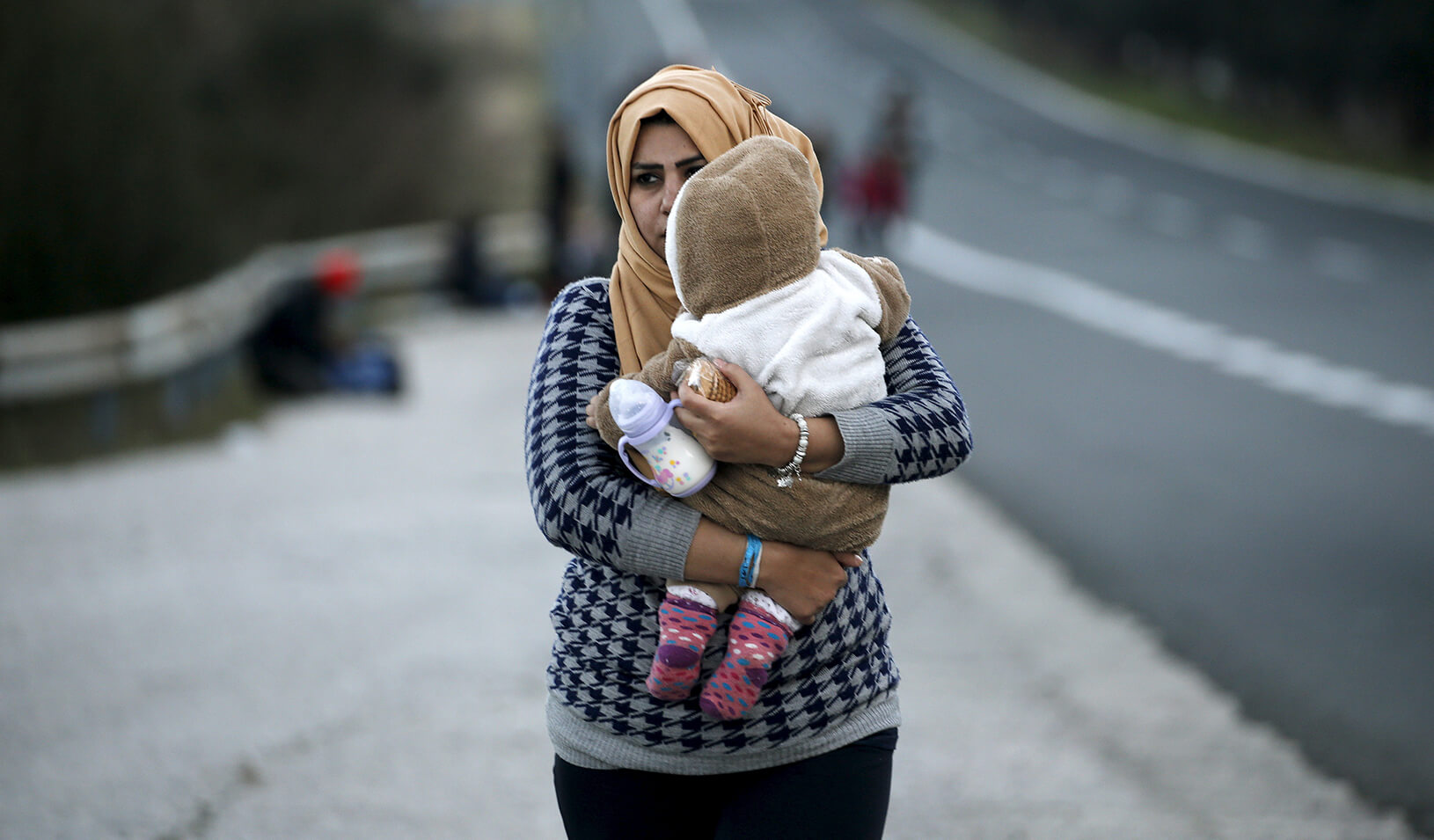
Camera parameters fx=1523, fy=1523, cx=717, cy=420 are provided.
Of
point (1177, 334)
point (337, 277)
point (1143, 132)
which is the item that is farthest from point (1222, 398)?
point (1143, 132)

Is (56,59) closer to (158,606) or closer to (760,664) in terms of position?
(158,606)

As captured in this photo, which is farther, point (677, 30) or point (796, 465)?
point (677, 30)

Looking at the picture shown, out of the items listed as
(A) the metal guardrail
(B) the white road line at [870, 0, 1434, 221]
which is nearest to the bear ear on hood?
(A) the metal guardrail

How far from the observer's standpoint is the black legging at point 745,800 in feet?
8.04

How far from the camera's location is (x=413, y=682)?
19.7 feet

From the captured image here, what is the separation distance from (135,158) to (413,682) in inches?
350

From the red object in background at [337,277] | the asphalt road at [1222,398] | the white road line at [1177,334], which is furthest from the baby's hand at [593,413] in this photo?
the red object in background at [337,277]

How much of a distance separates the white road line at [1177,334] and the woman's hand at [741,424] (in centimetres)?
1006

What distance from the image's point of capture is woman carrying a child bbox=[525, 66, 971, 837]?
7.79 ft

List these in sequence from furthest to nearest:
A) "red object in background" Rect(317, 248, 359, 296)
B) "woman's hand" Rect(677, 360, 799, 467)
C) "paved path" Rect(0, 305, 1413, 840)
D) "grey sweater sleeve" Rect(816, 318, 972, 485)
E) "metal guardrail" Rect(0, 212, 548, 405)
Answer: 1. "red object in background" Rect(317, 248, 359, 296)
2. "metal guardrail" Rect(0, 212, 548, 405)
3. "paved path" Rect(0, 305, 1413, 840)
4. "grey sweater sleeve" Rect(816, 318, 972, 485)
5. "woman's hand" Rect(677, 360, 799, 467)

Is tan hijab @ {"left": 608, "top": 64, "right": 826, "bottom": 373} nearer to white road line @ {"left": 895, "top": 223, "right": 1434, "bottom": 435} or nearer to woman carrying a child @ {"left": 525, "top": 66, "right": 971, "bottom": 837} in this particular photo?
woman carrying a child @ {"left": 525, "top": 66, "right": 971, "bottom": 837}

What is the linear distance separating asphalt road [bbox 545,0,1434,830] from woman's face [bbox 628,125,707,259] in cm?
344

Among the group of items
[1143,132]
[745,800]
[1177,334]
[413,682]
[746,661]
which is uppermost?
[746,661]

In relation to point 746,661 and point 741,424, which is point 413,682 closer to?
point 746,661
